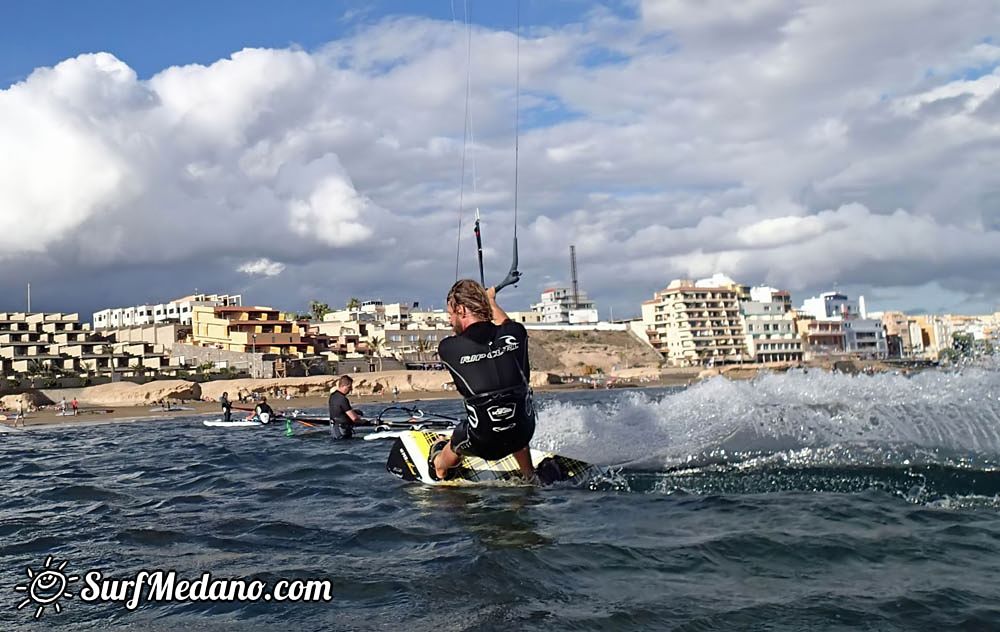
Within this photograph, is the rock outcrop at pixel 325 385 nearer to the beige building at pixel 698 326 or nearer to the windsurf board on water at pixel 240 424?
the windsurf board on water at pixel 240 424

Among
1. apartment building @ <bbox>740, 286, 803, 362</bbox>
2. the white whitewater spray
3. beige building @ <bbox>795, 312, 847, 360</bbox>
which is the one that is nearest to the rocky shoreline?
the white whitewater spray

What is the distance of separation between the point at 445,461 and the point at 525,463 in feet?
3.33

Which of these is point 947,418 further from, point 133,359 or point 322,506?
point 133,359

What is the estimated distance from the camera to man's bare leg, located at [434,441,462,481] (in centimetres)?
998

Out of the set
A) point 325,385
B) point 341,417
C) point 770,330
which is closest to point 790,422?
point 341,417

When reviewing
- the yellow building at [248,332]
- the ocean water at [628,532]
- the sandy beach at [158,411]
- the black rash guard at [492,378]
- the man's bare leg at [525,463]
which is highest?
the yellow building at [248,332]

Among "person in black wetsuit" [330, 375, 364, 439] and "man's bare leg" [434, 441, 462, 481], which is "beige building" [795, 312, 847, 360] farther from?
"man's bare leg" [434, 441, 462, 481]

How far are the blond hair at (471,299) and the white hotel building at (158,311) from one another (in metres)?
136

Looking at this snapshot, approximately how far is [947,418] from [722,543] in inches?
176

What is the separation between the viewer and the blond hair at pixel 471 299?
8148 mm

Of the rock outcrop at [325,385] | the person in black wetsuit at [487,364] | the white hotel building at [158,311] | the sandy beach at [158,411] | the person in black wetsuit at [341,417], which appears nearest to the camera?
the person in black wetsuit at [487,364]

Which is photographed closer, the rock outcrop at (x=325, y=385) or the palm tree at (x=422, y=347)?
the rock outcrop at (x=325, y=385)

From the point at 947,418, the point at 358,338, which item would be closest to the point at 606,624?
the point at 947,418

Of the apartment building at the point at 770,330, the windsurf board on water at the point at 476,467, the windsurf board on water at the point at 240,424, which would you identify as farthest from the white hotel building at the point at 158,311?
the windsurf board on water at the point at 476,467
